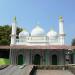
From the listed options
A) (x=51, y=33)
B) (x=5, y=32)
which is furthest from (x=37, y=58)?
(x=5, y=32)

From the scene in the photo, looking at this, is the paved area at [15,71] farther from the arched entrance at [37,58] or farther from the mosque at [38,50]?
the arched entrance at [37,58]

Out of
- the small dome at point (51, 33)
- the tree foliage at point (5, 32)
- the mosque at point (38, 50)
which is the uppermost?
the tree foliage at point (5, 32)

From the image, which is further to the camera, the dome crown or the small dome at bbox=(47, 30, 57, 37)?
the dome crown

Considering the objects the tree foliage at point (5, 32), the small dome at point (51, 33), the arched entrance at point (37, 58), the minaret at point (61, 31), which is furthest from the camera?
the tree foliage at point (5, 32)

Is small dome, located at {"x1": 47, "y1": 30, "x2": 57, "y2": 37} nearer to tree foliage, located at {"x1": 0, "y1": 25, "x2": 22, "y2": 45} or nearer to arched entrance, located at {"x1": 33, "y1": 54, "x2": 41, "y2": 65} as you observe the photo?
arched entrance, located at {"x1": 33, "y1": 54, "x2": 41, "y2": 65}

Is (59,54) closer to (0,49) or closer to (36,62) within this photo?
(36,62)

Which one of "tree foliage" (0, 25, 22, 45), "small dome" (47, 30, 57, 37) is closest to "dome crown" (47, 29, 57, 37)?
"small dome" (47, 30, 57, 37)

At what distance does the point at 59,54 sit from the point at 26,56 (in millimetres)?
4917

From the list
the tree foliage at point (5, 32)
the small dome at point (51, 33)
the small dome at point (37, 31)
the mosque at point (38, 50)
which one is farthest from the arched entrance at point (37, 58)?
the tree foliage at point (5, 32)

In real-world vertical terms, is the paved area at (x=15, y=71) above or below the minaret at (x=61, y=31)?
below

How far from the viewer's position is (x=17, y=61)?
3139cm

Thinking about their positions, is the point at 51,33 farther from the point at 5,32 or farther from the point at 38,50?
the point at 5,32

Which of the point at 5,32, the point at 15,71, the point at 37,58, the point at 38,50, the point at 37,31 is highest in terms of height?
the point at 5,32

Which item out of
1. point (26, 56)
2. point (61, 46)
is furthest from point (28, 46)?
point (61, 46)
